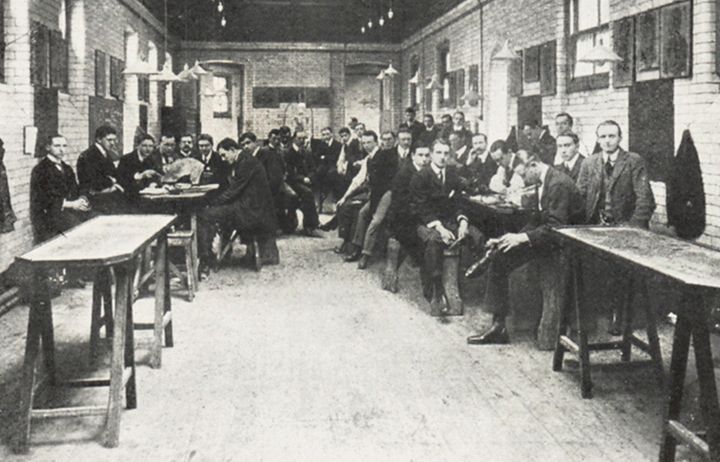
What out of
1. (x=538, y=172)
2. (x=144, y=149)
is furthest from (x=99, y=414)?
(x=144, y=149)

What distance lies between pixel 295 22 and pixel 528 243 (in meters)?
16.5

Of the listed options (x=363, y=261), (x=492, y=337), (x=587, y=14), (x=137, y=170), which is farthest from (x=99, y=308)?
(x=587, y=14)

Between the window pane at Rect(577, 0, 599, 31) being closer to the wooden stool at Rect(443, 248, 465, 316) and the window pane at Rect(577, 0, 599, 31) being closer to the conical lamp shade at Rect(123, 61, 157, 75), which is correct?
the wooden stool at Rect(443, 248, 465, 316)

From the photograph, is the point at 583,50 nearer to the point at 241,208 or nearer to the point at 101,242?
the point at 241,208

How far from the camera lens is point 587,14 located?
924 cm

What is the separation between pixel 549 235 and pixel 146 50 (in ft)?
37.1

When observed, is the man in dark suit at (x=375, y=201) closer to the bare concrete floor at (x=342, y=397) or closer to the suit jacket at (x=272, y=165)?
the suit jacket at (x=272, y=165)

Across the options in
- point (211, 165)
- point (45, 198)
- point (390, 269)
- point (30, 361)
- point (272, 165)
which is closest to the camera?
point (30, 361)

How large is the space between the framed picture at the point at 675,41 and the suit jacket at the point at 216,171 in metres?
4.64

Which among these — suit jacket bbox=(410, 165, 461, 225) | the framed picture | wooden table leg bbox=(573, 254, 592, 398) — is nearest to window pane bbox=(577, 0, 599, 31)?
the framed picture

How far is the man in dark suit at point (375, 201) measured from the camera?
8.62 metres

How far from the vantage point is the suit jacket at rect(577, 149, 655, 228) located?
603cm

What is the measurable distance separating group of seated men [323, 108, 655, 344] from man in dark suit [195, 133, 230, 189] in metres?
1.47

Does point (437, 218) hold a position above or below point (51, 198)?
below
